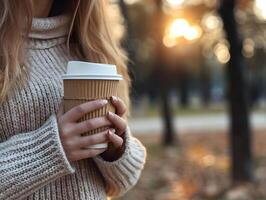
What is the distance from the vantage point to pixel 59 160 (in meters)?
1.67

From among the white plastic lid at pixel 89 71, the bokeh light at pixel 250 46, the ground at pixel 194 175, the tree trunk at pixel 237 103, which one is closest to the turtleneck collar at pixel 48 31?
the white plastic lid at pixel 89 71

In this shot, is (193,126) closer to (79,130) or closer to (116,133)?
(116,133)

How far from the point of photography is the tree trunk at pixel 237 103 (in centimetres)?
839

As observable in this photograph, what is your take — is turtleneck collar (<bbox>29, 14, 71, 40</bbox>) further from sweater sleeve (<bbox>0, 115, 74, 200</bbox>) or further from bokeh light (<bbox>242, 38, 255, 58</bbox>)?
bokeh light (<bbox>242, 38, 255, 58</bbox>)

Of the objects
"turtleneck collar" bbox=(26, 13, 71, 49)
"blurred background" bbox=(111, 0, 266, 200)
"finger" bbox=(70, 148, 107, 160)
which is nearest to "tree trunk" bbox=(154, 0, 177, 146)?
"blurred background" bbox=(111, 0, 266, 200)

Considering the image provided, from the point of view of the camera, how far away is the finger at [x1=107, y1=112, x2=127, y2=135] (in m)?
1.69

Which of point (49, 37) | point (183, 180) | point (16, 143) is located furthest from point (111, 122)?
point (183, 180)

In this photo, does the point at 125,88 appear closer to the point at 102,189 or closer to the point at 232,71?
the point at 102,189

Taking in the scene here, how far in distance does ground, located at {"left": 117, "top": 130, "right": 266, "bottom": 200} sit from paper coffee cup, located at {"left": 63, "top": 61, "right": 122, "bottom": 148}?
18.8 feet

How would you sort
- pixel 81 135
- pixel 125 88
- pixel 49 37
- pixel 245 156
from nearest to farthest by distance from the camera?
1. pixel 81 135
2. pixel 49 37
3. pixel 125 88
4. pixel 245 156

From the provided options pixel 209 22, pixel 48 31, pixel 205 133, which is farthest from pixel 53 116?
pixel 205 133

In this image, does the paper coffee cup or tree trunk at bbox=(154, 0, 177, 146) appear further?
tree trunk at bbox=(154, 0, 177, 146)

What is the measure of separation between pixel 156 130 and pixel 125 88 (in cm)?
1914

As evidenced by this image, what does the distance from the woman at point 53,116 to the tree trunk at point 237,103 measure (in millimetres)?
6553
